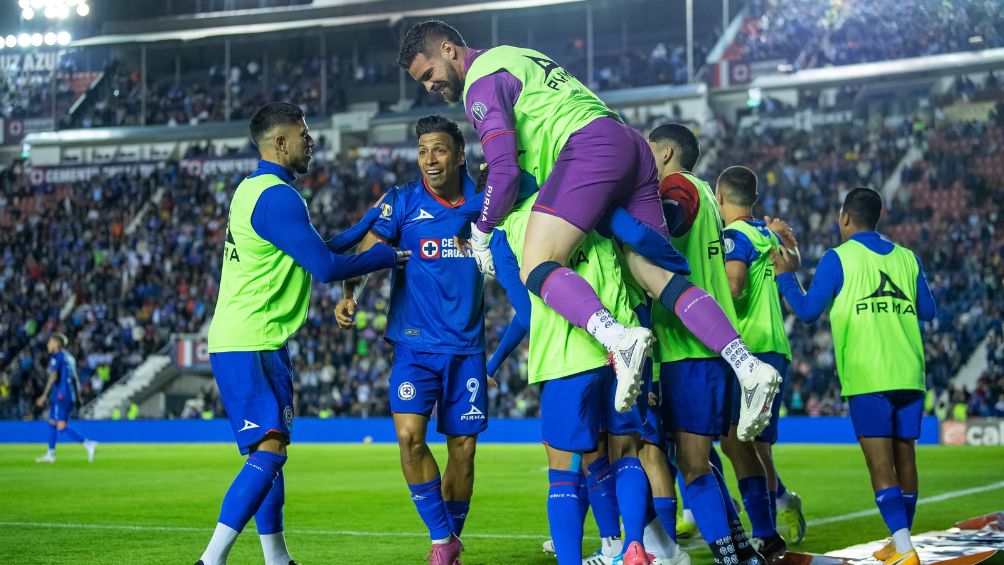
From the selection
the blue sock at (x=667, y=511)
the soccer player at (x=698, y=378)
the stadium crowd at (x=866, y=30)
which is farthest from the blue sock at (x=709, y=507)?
the stadium crowd at (x=866, y=30)

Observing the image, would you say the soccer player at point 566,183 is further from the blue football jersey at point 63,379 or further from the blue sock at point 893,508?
the blue football jersey at point 63,379

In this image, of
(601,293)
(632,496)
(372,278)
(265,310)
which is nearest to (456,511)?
(265,310)

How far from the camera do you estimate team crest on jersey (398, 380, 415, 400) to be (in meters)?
6.61

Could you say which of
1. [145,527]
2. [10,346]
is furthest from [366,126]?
[145,527]

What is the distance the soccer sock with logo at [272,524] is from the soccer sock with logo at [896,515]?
329cm

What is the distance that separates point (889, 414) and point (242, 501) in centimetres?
371

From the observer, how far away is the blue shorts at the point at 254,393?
590cm

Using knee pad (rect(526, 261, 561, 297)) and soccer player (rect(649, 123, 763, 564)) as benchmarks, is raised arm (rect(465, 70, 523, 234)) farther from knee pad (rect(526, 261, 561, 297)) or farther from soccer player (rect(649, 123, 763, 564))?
soccer player (rect(649, 123, 763, 564))

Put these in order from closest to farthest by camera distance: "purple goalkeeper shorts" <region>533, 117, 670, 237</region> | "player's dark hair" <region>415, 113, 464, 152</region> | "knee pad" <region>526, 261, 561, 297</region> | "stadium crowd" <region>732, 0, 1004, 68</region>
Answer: "knee pad" <region>526, 261, 561, 297</region>
"purple goalkeeper shorts" <region>533, 117, 670, 237</region>
"player's dark hair" <region>415, 113, 464, 152</region>
"stadium crowd" <region>732, 0, 1004, 68</region>

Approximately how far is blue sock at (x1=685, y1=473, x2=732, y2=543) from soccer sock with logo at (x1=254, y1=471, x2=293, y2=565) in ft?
6.98

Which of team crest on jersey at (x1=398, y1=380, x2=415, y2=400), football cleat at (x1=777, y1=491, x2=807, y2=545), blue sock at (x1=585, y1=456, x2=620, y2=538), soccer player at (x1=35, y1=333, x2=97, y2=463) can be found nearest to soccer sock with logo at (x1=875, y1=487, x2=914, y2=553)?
football cleat at (x1=777, y1=491, x2=807, y2=545)

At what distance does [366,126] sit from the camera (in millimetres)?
40188

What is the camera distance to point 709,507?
18.2 ft

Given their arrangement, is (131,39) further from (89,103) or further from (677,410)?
(677,410)
